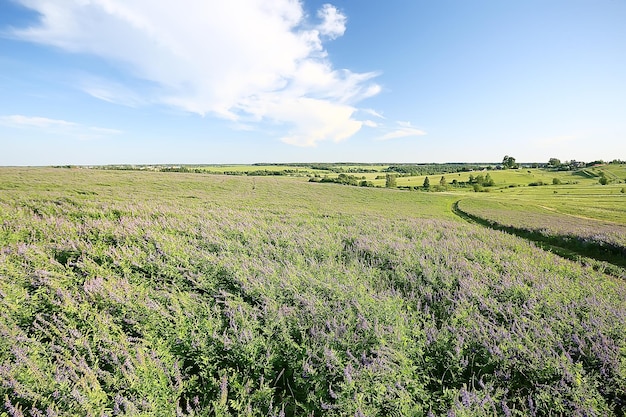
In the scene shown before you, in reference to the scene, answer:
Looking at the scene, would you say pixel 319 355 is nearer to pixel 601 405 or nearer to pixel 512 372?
pixel 512 372

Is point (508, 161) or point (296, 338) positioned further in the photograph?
point (508, 161)

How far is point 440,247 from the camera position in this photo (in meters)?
7.76

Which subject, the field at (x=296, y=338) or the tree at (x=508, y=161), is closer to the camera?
the field at (x=296, y=338)

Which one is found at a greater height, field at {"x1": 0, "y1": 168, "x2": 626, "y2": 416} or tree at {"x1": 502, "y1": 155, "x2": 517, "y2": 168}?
tree at {"x1": 502, "y1": 155, "x2": 517, "y2": 168}

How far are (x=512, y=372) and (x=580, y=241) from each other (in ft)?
71.3

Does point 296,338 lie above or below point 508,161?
below

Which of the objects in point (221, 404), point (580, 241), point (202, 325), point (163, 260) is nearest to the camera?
point (221, 404)

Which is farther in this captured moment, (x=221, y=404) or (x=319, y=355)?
(x=319, y=355)

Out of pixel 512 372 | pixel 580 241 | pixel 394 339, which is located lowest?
pixel 580 241

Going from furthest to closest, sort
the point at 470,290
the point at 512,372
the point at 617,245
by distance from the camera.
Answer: the point at 617,245
the point at 470,290
the point at 512,372

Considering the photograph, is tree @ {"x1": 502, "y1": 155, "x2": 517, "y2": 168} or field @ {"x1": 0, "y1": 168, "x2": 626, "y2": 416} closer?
field @ {"x1": 0, "y1": 168, "x2": 626, "y2": 416}

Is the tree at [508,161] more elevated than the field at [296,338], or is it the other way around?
the tree at [508,161]

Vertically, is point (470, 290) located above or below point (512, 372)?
above

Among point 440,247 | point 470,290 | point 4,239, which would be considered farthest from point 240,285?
point 4,239
